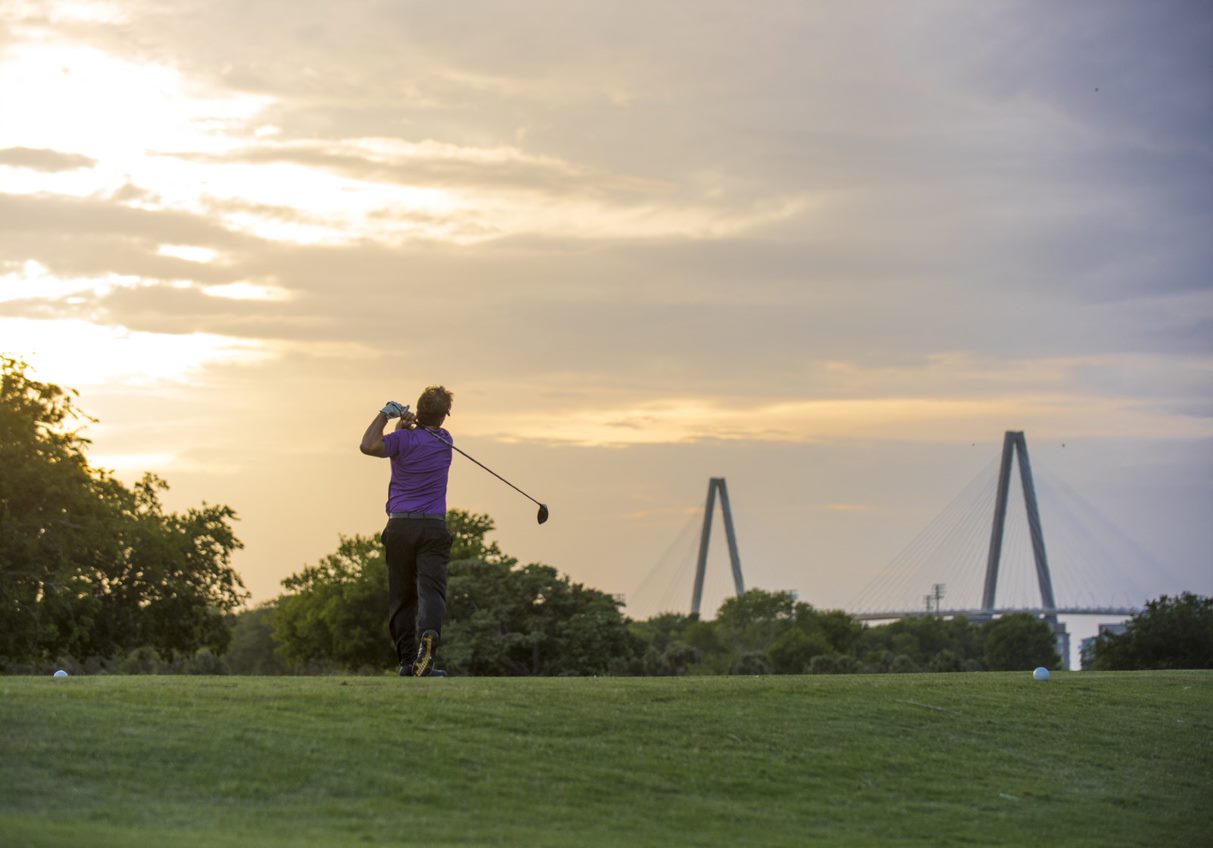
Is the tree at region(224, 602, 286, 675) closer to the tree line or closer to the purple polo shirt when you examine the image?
the tree line

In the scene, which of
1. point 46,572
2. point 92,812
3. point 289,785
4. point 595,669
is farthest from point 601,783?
point 595,669

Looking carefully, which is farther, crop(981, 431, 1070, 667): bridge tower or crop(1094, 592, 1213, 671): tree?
crop(981, 431, 1070, 667): bridge tower

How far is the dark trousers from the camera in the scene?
1602 centimetres

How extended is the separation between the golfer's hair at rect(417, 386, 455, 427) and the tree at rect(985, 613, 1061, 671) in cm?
8740

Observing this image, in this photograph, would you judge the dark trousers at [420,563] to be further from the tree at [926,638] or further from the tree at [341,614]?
the tree at [926,638]

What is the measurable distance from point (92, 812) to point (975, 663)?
4093 inches

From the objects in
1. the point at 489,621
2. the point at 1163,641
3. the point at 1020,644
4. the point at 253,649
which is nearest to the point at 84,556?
the point at 489,621

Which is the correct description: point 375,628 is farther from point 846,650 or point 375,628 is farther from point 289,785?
point 289,785

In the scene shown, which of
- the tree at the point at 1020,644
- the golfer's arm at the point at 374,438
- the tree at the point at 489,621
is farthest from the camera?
the tree at the point at 1020,644

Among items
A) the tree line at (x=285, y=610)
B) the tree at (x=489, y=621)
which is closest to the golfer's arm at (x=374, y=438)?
the tree line at (x=285, y=610)

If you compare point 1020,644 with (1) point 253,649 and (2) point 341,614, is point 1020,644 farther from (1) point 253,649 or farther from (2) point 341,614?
(1) point 253,649

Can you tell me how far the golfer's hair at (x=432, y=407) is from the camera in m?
16.3

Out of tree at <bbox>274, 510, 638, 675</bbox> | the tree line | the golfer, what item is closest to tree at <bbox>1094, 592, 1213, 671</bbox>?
the tree line

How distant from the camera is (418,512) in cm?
1611
